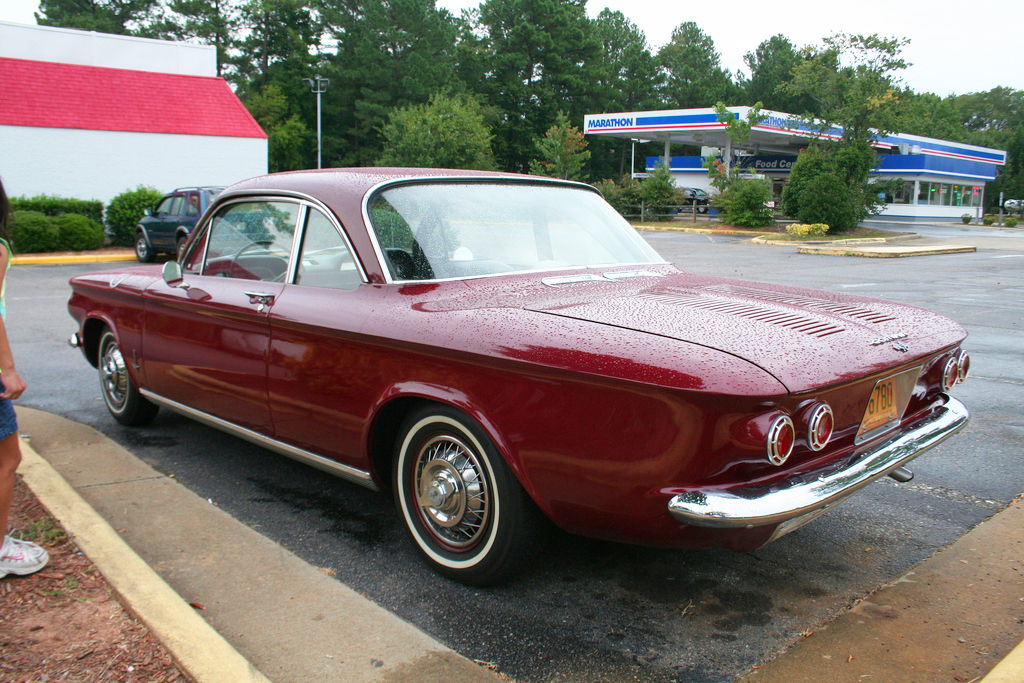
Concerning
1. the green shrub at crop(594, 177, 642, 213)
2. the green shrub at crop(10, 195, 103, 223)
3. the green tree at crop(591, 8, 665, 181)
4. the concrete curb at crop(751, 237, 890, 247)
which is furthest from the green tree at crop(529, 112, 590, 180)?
the green tree at crop(591, 8, 665, 181)

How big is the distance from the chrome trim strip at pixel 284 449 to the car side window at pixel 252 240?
74cm

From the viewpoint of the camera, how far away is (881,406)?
290 cm

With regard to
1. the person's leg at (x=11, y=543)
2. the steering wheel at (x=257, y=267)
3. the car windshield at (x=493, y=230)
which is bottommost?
the person's leg at (x=11, y=543)

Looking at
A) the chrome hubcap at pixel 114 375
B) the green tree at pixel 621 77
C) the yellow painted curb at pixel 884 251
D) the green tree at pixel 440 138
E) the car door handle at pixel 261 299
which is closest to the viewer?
the car door handle at pixel 261 299

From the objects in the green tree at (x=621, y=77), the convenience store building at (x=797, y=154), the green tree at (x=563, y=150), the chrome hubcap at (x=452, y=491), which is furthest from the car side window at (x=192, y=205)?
the green tree at (x=621, y=77)

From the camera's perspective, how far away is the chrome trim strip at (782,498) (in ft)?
7.60

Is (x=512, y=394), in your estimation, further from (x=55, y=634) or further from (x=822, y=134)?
(x=822, y=134)

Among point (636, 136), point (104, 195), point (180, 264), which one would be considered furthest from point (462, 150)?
point (180, 264)

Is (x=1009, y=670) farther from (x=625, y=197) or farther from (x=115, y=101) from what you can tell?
(x=625, y=197)

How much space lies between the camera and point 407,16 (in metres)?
60.2

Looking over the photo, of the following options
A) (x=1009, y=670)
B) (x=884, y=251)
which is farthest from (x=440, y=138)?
(x=1009, y=670)

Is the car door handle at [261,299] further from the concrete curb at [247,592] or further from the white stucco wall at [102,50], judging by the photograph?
the white stucco wall at [102,50]

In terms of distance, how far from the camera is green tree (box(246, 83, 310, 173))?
55862 millimetres

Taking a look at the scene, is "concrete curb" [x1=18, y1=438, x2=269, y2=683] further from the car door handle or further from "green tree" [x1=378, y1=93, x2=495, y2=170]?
"green tree" [x1=378, y1=93, x2=495, y2=170]
